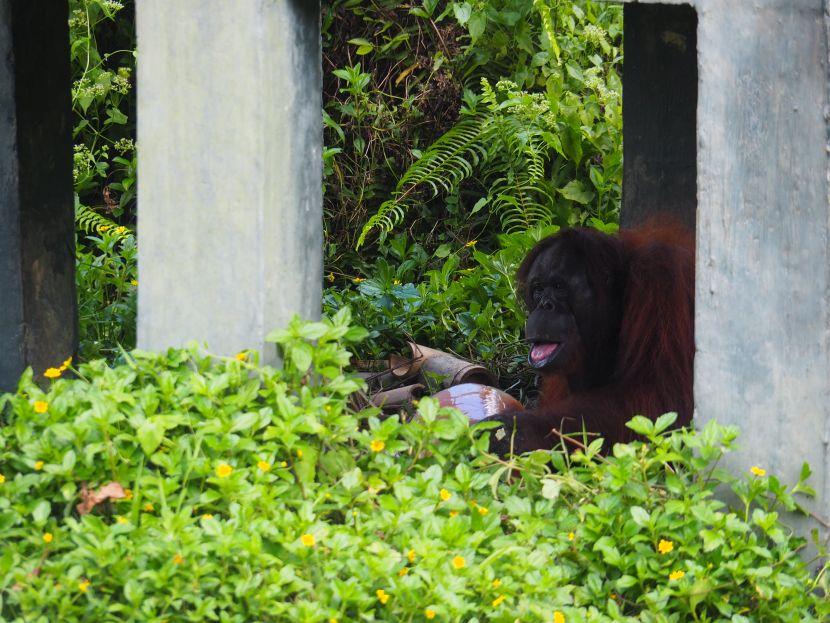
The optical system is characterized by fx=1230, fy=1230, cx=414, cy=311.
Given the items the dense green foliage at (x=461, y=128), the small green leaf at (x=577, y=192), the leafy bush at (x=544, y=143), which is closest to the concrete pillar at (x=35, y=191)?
the dense green foliage at (x=461, y=128)

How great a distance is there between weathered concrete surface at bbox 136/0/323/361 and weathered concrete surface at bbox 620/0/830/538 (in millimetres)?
1092

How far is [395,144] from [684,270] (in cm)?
378

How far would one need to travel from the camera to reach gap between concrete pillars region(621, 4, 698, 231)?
5.04 meters

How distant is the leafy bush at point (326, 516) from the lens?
2.59 m

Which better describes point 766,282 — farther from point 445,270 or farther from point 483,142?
point 483,142

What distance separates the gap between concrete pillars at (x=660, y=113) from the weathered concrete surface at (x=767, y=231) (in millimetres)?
1879

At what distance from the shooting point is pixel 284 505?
9.57 feet

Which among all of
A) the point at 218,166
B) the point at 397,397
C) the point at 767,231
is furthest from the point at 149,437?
the point at 397,397

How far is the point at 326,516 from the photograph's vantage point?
9.93 feet

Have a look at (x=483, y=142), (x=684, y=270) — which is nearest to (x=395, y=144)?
(x=483, y=142)

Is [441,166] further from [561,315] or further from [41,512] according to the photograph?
[41,512]

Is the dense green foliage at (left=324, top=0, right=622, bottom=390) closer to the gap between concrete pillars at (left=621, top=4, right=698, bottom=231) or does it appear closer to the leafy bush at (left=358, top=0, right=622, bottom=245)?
the leafy bush at (left=358, top=0, right=622, bottom=245)

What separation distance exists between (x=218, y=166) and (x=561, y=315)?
1511mm

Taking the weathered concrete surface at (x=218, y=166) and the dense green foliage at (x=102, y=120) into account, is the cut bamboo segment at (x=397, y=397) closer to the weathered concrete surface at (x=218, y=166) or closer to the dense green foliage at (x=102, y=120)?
the weathered concrete surface at (x=218, y=166)
